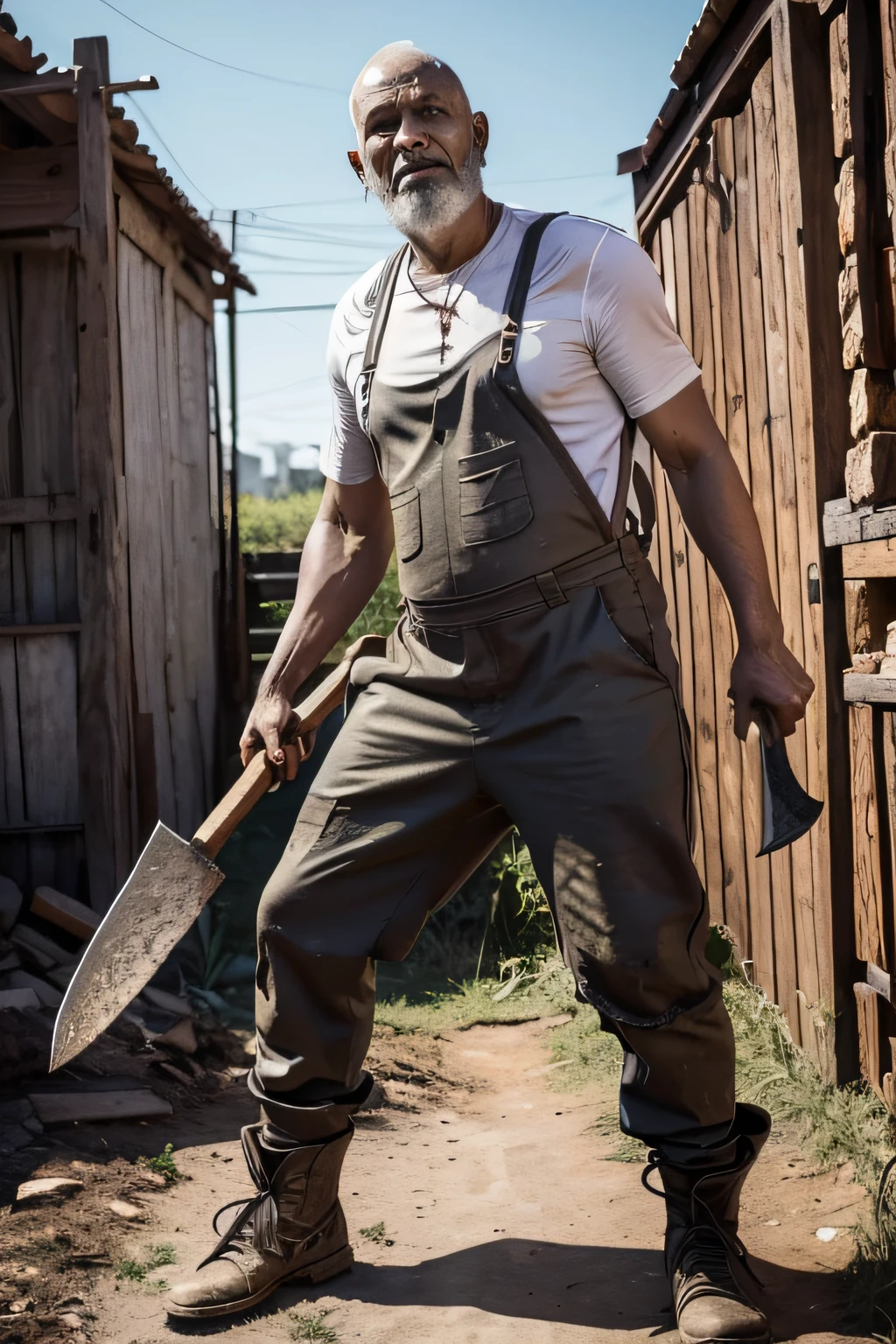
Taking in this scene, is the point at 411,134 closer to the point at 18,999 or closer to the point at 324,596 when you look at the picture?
the point at 324,596

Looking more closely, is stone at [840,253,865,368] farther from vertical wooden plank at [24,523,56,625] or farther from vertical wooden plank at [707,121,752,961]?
vertical wooden plank at [24,523,56,625]

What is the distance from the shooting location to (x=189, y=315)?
741 centimetres

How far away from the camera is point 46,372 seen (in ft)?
17.3

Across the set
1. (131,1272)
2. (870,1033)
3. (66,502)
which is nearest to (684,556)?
(870,1033)

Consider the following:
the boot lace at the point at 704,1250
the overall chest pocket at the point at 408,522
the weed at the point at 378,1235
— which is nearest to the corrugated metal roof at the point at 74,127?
the overall chest pocket at the point at 408,522

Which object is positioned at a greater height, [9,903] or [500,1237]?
[9,903]

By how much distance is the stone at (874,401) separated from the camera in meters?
3.02

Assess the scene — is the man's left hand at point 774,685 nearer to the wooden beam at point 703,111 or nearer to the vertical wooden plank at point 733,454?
the vertical wooden plank at point 733,454

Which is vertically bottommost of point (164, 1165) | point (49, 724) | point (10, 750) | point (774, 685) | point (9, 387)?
point (164, 1165)

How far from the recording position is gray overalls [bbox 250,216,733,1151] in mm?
2189

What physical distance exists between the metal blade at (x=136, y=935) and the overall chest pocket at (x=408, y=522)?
0.72m

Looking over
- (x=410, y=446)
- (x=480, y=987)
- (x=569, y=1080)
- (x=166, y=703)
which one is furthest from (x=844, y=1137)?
(x=166, y=703)

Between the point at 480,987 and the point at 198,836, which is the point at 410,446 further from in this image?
the point at 480,987

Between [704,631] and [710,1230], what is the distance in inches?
106
